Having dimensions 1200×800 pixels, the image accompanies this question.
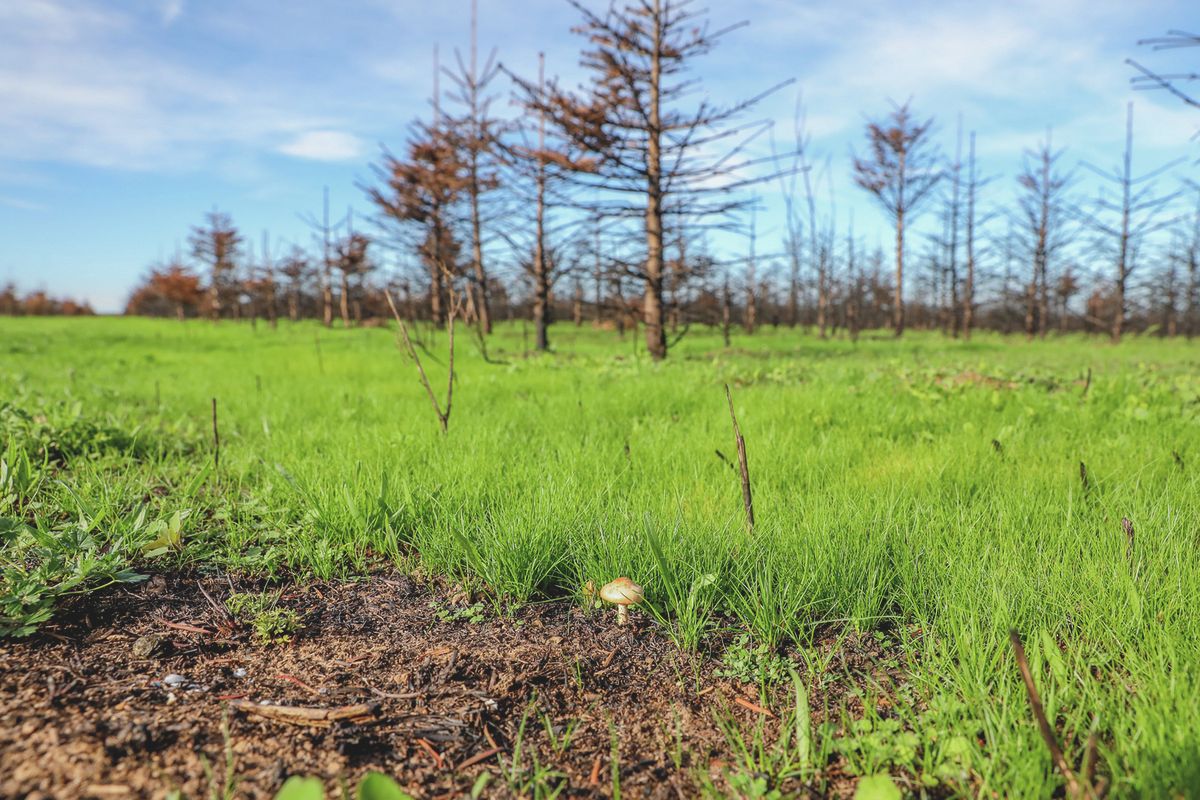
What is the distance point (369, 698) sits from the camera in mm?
1547

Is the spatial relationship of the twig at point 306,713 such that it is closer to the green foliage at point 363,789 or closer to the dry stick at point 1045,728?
the green foliage at point 363,789

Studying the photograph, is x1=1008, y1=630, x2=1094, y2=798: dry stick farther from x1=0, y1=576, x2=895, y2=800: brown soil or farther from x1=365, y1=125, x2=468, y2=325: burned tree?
x1=365, y1=125, x2=468, y2=325: burned tree

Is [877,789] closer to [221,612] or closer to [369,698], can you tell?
[369,698]

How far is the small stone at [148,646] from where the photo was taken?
167 centimetres

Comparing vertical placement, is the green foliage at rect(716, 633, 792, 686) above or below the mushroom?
below

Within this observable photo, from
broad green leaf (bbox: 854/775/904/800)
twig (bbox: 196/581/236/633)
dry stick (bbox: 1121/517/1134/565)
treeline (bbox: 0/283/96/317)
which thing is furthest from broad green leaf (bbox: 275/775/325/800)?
treeline (bbox: 0/283/96/317)

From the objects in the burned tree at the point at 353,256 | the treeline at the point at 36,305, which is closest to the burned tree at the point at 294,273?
the burned tree at the point at 353,256

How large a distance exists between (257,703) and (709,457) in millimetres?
2378

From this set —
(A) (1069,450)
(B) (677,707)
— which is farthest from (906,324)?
(B) (677,707)

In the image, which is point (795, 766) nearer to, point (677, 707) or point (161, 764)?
point (677, 707)

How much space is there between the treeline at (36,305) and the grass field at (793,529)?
65.1m

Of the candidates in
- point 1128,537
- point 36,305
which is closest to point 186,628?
point 1128,537

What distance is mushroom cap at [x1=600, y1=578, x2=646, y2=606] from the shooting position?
6.02 ft

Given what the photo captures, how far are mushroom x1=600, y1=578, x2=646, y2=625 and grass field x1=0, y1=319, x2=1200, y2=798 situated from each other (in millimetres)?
115
